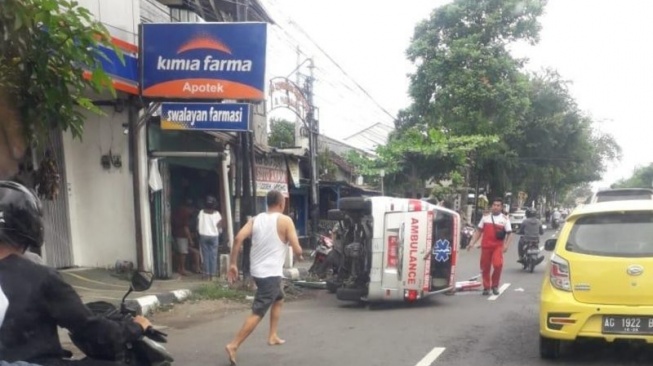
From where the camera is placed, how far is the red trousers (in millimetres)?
13375

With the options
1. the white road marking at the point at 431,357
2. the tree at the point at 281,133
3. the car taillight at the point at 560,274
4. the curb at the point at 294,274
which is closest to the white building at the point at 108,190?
the curb at the point at 294,274

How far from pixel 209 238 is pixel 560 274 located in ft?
30.9

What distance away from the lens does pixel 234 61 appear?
1307 cm

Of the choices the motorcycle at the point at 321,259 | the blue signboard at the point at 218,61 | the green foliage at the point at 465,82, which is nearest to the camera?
the blue signboard at the point at 218,61

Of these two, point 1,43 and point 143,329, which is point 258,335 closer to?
point 1,43

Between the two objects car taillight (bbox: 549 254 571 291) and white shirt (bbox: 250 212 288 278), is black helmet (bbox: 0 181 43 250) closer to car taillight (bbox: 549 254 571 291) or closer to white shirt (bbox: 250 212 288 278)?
white shirt (bbox: 250 212 288 278)

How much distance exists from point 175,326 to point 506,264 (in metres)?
12.6

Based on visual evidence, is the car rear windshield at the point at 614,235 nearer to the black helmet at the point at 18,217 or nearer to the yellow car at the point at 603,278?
the yellow car at the point at 603,278

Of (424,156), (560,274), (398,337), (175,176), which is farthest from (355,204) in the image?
(424,156)

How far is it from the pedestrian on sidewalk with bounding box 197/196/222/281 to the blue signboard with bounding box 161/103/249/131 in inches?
111

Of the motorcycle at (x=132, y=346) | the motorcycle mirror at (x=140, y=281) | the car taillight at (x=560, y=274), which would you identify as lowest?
the car taillight at (x=560, y=274)

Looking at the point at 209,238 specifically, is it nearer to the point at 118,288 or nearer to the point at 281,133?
the point at 118,288

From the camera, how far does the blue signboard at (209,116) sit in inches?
516

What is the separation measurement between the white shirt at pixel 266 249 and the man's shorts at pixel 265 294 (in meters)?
0.05
